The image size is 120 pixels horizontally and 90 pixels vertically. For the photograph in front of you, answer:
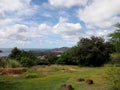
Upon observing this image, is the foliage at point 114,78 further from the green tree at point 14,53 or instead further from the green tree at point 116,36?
the green tree at point 14,53

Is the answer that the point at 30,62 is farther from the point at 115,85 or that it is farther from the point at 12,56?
the point at 115,85

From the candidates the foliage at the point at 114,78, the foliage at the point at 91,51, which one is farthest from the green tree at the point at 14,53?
the foliage at the point at 114,78

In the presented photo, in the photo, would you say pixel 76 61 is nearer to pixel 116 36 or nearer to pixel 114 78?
pixel 116 36

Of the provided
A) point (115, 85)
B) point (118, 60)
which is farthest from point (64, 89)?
point (118, 60)

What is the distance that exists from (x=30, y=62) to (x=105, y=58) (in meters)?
11.4

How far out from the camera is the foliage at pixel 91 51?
38.1 metres

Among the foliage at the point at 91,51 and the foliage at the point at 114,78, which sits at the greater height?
the foliage at the point at 91,51

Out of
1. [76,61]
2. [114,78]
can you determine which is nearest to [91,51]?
[76,61]

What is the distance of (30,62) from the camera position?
121 ft

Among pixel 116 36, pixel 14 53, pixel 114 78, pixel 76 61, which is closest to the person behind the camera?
pixel 114 78

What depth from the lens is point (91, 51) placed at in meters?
37.9

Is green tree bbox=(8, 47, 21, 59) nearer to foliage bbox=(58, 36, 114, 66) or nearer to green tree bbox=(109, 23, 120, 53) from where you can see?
foliage bbox=(58, 36, 114, 66)

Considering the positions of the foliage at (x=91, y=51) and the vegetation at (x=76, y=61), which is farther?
the foliage at (x=91, y=51)

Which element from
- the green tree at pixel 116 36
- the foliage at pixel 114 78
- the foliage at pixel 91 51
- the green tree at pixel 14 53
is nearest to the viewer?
the foliage at pixel 114 78
